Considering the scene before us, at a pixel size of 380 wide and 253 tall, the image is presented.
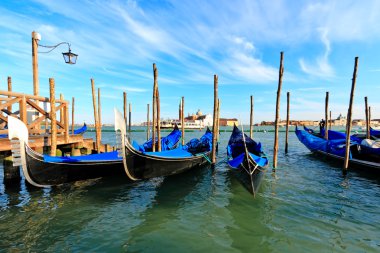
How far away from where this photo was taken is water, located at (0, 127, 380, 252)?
156 inches

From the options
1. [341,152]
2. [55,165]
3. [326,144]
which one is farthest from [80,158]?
[326,144]

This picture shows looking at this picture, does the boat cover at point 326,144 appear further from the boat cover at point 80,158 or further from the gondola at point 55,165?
the boat cover at point 80,158

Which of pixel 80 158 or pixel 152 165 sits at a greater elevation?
pixel 80 158

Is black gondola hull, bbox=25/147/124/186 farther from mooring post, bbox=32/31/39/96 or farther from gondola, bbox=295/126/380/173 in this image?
gondola, bbox=295/126/380/173

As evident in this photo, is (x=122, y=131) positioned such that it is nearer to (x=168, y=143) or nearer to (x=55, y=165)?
(x=55, y=165)

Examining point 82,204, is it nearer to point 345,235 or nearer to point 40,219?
point 40,219

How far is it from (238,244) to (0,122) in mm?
10132

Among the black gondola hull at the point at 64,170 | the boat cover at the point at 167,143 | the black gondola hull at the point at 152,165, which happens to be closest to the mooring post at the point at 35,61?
the black gondola hull at the point at 64,170

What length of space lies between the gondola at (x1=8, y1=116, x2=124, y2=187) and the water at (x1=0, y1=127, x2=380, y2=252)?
38cm

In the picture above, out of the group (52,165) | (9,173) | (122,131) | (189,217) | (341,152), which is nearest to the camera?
(189,217)

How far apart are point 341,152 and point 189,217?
31.8ft

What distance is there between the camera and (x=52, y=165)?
6273 millimetres

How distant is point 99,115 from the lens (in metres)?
11.3

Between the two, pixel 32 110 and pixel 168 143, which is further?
pixel 168 143
